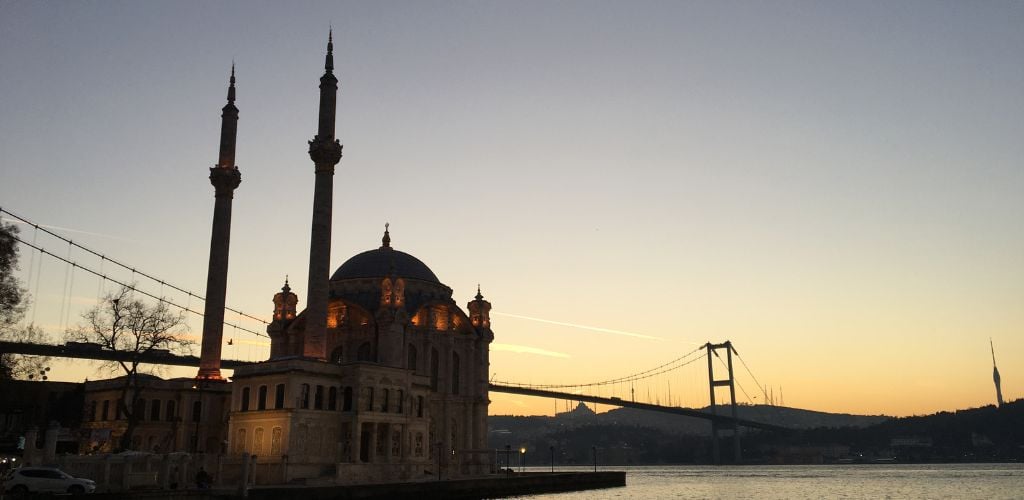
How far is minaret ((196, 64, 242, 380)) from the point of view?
210 feet

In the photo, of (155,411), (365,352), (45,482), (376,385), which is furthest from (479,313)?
(45,482)

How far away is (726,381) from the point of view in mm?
173250

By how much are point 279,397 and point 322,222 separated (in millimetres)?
12230

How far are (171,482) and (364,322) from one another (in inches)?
1190

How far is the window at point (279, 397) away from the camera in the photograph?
173 ft

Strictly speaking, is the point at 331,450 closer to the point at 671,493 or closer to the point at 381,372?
the point at 381,372

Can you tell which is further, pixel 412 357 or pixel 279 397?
pixel 412 357

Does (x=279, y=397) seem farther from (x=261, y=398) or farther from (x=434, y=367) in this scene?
(x=434, y=367)

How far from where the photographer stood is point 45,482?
3547 centimetres

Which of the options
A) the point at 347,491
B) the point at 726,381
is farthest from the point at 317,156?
the point at 726,381

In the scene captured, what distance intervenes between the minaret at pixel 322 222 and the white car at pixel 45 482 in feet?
69.1

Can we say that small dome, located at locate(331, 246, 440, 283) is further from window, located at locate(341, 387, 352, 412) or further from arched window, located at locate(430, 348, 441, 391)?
window, located at locate(341, 387, 352, 412)

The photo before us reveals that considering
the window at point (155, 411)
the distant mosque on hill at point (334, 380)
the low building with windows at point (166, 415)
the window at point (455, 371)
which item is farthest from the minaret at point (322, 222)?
→ the window at point (455, 371)

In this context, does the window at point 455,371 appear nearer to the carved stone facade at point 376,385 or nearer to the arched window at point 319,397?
the carved stone facade at point 376,385
